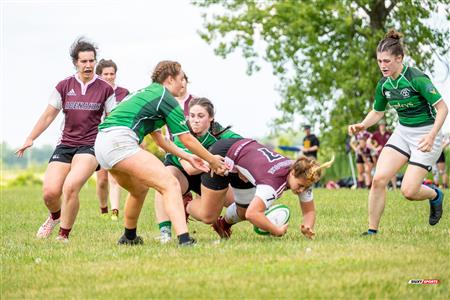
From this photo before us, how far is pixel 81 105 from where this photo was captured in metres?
10.4

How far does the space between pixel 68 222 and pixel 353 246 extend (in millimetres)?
3837

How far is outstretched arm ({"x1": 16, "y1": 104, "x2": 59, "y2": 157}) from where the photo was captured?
10.6 metres

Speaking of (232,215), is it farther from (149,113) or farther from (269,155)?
(149,113)

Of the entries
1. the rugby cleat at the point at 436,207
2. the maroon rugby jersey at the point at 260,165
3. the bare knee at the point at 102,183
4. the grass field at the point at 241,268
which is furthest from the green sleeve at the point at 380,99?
the bare knee at the point at 102,183

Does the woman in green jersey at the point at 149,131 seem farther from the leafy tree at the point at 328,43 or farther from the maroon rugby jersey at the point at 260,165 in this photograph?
the leafy tree at the point at 328,43

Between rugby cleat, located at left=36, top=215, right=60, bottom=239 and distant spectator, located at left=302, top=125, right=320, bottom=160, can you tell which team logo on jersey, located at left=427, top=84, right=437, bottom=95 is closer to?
rugby cleat, located at left=36, top=215, right=60, bottom=239

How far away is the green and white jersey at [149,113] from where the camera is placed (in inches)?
327

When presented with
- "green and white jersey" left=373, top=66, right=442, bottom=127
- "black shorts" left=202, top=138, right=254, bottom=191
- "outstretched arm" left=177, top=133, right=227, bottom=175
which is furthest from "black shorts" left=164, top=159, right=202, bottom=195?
"green and white jersey" left=373, top=66, right=442, bottom=127

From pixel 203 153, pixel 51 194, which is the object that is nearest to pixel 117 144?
pixel 203 153

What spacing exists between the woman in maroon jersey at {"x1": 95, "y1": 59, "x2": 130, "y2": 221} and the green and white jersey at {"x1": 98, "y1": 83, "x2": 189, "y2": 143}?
13.4 feet

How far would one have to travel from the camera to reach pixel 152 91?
8438mm

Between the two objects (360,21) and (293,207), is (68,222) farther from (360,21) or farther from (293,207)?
(360,21)

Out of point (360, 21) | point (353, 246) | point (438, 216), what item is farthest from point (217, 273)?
point (360, 21)

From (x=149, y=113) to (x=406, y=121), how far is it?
3100mm
